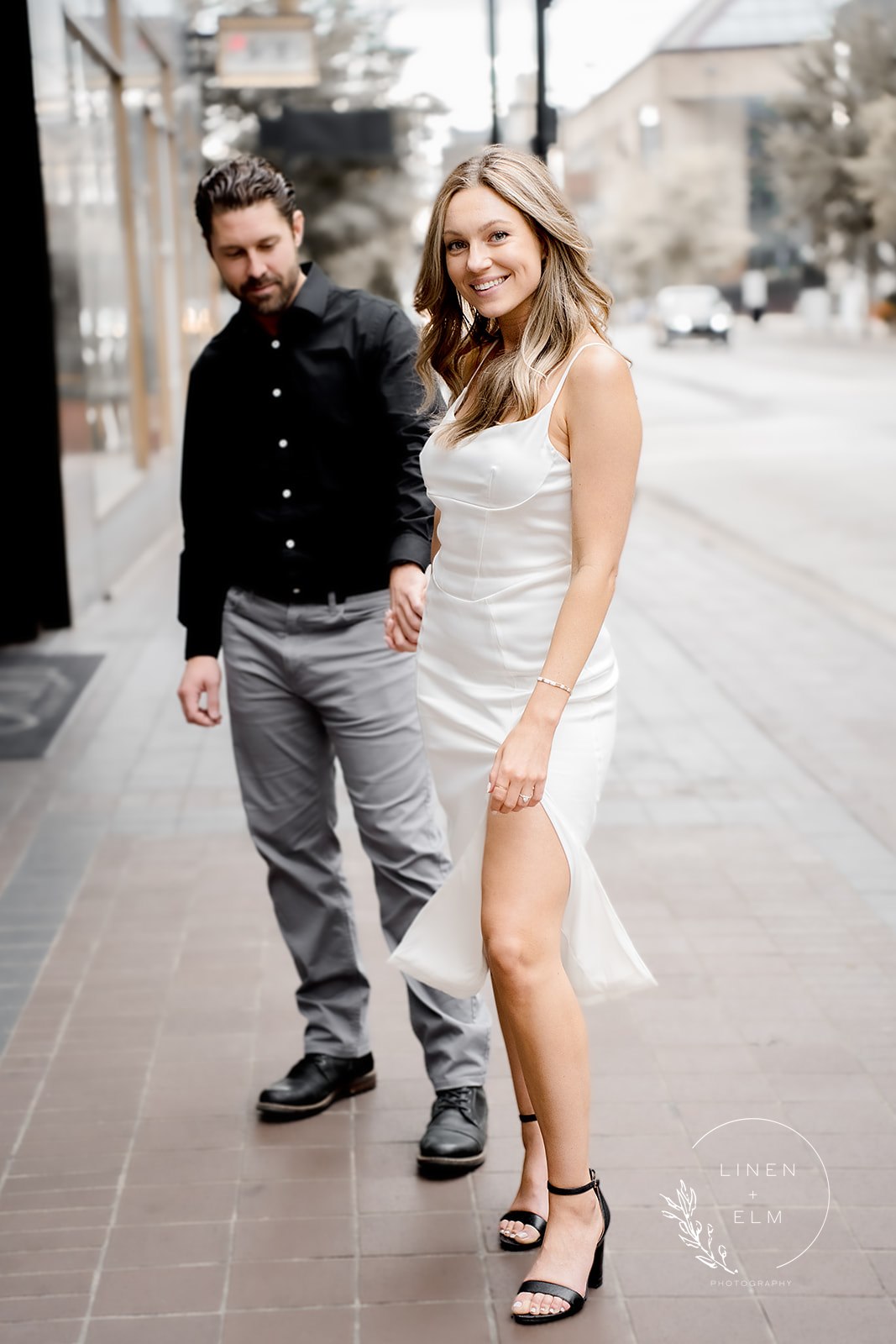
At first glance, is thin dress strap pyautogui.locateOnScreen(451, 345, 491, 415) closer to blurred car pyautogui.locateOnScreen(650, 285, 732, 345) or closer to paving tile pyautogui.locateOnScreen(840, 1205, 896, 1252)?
paving tile pyautogui.locateOnScreen(840, 1205, 896, 1252)

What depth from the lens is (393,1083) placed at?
3820mm

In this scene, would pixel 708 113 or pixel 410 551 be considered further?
pixel 708 113

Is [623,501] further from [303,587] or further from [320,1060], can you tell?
[320,1060]

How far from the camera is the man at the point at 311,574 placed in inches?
132

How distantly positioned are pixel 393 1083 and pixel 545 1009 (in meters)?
1.18

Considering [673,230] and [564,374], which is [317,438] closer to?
[564,374]

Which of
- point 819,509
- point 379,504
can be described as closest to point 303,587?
point 379,504

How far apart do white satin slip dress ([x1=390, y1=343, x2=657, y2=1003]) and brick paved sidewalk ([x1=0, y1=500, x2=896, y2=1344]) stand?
59 centimetres

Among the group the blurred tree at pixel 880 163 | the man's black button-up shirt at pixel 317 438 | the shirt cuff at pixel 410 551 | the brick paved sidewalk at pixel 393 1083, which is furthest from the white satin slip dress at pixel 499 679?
the blurred tree at pixel 880 163

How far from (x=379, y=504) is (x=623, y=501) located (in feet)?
2.97

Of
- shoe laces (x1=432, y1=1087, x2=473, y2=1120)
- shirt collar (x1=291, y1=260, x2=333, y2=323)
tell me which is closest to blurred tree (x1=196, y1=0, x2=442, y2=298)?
shirt collar (x1=291, y1=260, x2=333, y2=323)

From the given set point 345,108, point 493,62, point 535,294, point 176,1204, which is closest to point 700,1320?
point 176,1204

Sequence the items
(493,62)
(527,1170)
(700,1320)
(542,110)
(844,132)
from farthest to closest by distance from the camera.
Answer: (844,132), (493,62), (542,110), (527,1170), (700,1320)

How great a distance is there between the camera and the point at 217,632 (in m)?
3.62
